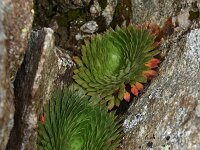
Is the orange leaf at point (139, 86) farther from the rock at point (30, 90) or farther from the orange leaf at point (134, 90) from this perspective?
the rock at point (30, 90)

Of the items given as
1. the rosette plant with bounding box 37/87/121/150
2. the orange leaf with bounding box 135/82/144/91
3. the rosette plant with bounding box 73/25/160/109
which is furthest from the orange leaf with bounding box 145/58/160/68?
the rosette plant with bounding box 37/87/121/150

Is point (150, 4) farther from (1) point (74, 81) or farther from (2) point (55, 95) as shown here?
(2) point (55, 95)

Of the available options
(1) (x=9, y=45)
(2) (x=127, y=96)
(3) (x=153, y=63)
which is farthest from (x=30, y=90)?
(3) (x=153, y=63)

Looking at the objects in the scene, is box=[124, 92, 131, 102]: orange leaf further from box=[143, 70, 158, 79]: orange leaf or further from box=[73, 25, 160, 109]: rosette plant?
box=[143, 70, 158, 79]: orange leaf

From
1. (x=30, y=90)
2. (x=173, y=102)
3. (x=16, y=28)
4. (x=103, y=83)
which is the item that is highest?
(x=16, y=28)

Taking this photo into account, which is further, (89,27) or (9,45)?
(89,27)

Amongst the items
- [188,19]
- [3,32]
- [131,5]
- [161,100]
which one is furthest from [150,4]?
[3,32]

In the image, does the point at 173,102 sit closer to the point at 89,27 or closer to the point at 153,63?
the point at 153,63
